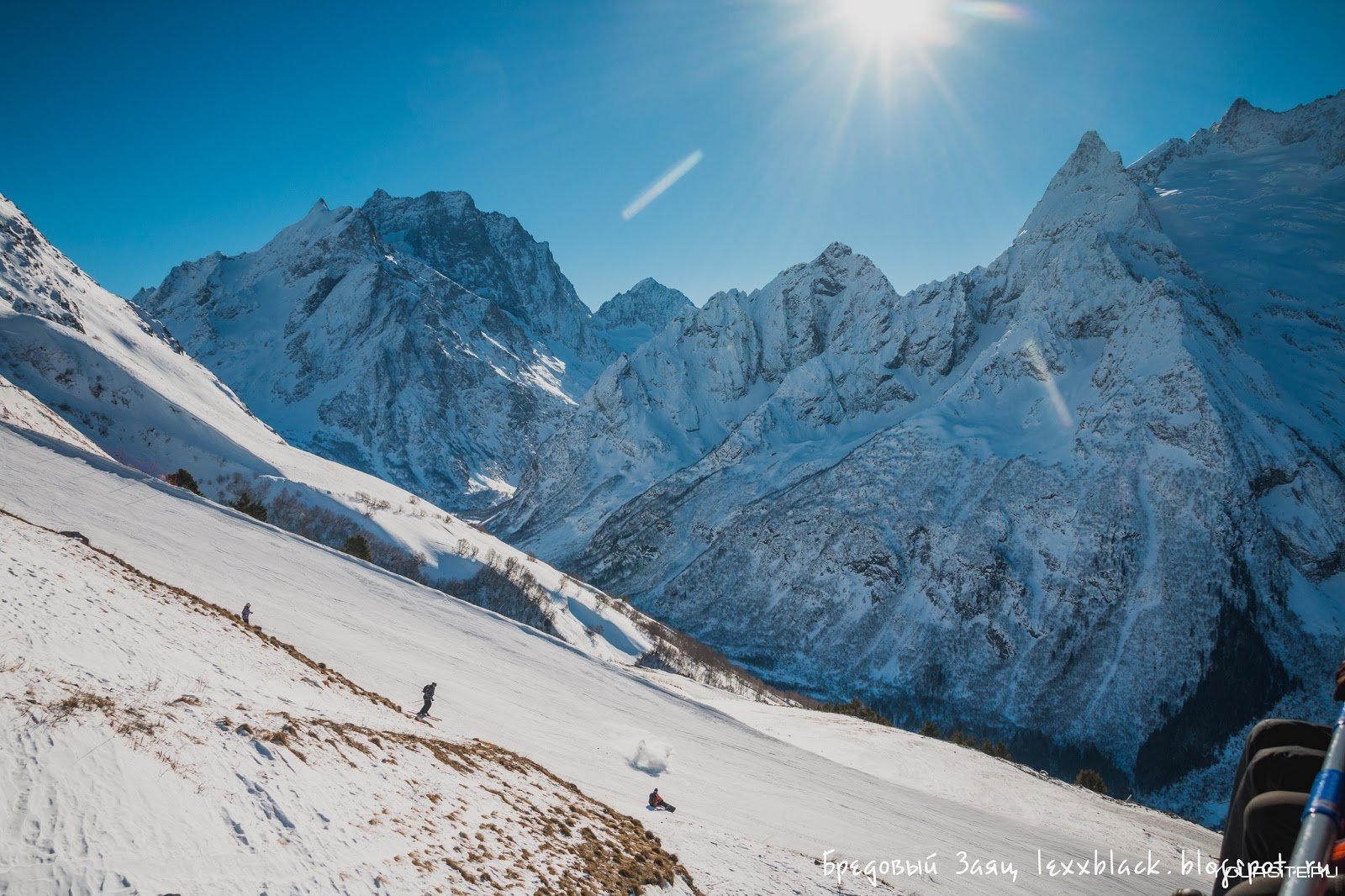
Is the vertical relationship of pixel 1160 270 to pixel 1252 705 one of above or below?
above

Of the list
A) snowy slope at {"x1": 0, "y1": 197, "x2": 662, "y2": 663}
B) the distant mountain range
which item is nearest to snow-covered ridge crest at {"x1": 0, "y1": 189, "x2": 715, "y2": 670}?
snowy slope at {"x1": 0, "y1": 197, "x2": 662, "y2": 663}

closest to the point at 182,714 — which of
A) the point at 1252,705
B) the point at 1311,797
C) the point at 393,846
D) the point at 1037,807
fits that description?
the point at 393,846

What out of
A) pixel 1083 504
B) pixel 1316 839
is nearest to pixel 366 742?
pixel 1316 839

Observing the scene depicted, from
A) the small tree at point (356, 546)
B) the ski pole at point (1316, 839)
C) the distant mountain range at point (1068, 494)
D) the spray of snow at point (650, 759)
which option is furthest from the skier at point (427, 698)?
the distant mountain range at point (1068, 494)

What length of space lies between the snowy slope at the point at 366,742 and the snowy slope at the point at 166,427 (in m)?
29.1

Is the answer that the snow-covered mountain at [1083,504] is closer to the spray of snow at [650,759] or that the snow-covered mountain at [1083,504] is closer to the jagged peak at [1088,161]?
the jagged peak at [1088,161]

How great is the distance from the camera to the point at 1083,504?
4540 inches

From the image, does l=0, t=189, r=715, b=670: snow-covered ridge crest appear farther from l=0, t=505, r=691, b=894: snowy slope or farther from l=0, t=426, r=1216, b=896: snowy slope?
l=0, t=505, r=691, b=894: snowy slope

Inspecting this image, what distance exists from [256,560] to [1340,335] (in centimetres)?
19602

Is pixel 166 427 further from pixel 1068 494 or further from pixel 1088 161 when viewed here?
pixel 1088 161

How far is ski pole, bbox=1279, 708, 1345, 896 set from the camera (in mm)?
2691

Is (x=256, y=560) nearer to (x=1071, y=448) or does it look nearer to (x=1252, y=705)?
(x=1252, y=705)

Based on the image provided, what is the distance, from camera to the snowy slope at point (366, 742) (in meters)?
9.48

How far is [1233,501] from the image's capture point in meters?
104
